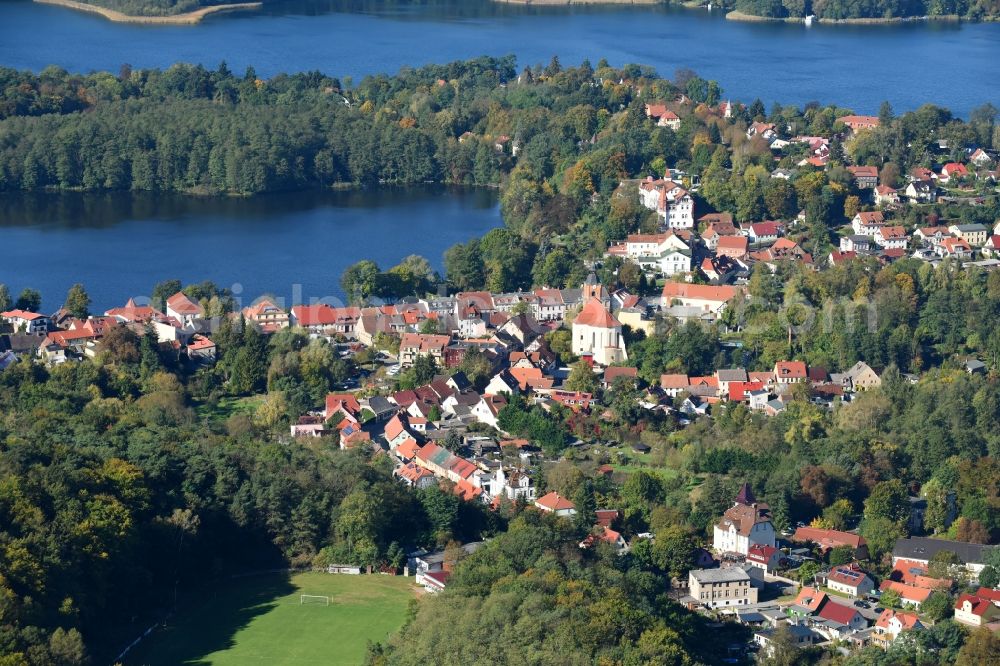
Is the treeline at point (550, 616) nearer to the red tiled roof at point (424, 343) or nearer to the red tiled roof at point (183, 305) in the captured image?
the red tiled roof at point (424, 343)

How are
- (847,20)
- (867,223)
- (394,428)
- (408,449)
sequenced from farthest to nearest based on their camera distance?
(847,20) < (867,223) < (394,428) < (408,449)

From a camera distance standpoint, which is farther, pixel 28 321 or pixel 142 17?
pixel 142 17

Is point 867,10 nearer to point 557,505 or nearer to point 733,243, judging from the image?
point 733,243

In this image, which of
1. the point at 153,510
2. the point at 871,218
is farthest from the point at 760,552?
the point at 871,218

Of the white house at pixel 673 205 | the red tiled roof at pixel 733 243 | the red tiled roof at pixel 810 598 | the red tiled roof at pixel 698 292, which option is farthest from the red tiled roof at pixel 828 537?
the white house at pixel 673 205

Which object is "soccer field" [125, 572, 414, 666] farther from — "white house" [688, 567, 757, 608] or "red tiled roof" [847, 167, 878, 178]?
"red tiled roof" [847, 167, 878, 178]

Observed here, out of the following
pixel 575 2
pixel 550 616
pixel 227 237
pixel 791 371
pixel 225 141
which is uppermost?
pixel 575 2

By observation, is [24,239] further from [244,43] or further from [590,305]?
[244,43]
